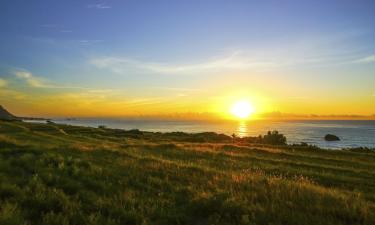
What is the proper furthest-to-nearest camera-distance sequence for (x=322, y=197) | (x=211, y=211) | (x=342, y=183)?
(x=342, y=183), (x=322, y=197), (x=211, y=211)

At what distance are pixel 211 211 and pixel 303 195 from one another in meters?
3.11

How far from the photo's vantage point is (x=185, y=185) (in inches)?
464

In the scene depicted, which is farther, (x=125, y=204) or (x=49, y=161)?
(x=49, y=161)

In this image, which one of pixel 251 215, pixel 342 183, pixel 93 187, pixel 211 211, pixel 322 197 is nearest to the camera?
pixel 251 215

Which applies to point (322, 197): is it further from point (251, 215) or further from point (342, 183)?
point (342, 183)

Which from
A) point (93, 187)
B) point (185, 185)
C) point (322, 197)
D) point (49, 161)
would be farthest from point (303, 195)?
point (49, 161)

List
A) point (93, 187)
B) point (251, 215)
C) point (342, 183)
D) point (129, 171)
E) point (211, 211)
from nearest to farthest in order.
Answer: point (251, 215)
point (211, 211)
point (93, 187)
point (129, 171)
point (342, 183)

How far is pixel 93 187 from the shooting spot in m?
11.2

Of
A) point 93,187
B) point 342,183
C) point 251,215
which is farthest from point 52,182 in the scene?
point 342,183

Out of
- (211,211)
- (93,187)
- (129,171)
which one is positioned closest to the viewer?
(211,211)

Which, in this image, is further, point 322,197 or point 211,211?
Result: point 322,197

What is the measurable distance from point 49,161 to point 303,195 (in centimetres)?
1276

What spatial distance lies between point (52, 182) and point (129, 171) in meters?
3.70

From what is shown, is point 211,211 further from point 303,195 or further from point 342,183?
point 342,183
